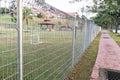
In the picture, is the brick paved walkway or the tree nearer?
the brick paved walkway

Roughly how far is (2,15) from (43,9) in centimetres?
151

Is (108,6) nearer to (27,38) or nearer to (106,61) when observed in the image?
(106,61)

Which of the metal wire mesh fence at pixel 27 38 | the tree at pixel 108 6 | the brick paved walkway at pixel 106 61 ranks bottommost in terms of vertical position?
the brick paved walkway at pixel 106 61

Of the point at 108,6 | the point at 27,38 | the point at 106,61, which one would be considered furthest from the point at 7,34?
the point at 108,6

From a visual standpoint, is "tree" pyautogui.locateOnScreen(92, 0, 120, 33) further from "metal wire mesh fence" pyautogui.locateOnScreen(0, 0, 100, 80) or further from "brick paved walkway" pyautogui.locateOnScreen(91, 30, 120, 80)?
"metal wire mesh fence" pyautogui.locateOnScreen(0, 0, 100, 80)

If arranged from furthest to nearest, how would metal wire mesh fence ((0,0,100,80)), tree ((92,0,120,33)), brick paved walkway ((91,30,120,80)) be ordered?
tree ((92,0,120,33)) → brick paved walkway ((91,30,120,80)) → metal wire mesh fence ((0,0,100,80))

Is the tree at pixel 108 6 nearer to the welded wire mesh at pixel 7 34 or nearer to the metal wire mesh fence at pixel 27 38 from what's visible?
the metal wire mesh fence at pixel 27 38

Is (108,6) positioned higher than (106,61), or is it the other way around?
(108,6)

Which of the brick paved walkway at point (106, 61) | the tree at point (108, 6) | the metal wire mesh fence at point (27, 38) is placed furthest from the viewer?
the tree at point (108, 6)

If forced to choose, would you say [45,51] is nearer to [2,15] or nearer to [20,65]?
[20,65]

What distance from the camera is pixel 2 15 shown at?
7.95 ft

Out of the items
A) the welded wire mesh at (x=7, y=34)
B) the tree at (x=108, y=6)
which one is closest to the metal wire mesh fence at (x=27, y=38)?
the welded wire mesh at (x=7, y=34)

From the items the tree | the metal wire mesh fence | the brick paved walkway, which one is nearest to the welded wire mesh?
the metal wire mesh fence

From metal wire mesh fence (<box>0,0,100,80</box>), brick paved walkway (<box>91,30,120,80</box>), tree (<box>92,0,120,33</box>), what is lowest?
brick paved walkway (<box>91,30,120,80</box>)
